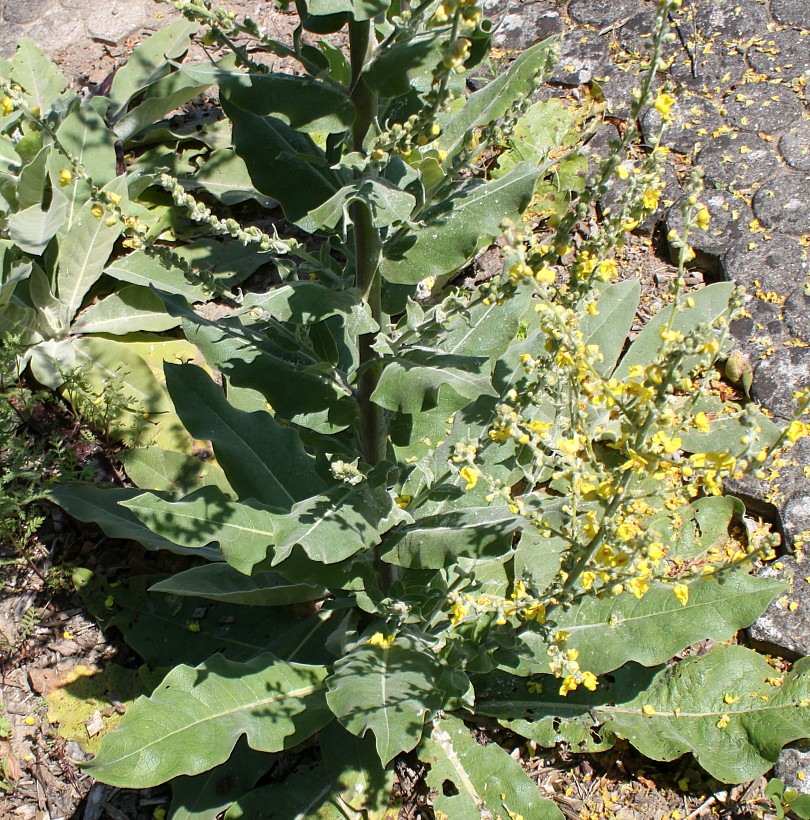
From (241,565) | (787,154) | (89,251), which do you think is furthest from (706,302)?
(89,251)

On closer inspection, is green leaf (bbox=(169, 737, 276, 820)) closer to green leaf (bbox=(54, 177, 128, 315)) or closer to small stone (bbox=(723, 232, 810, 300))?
green leaf (bbox=(54, 177, 128, 315))

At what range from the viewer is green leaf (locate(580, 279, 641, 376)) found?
12.1 ft

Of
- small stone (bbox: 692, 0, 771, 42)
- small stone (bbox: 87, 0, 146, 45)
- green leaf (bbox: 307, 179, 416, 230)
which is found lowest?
small stone (bbox: 692, 0, 771, 42)

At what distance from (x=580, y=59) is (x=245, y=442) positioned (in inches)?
147

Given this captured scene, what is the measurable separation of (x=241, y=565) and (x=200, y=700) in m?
0.63

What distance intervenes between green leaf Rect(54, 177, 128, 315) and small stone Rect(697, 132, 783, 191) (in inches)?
135

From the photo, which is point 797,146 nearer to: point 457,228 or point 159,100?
point 457,228

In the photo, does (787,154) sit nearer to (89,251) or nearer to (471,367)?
(471,367)

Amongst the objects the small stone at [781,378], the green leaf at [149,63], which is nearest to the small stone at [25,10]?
the green leaf at [149,63]

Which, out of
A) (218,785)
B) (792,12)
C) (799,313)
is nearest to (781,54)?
(792,12)

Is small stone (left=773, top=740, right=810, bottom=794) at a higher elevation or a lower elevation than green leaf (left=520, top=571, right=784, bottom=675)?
lower

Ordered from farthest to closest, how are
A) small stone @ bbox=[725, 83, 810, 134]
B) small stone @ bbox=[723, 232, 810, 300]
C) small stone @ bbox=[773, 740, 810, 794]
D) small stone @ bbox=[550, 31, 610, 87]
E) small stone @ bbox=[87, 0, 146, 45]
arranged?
small stone @ bbox=[87, 0, 146, 45] → small stone @ bbox=[550, 31, 610, 87] → small stone @ bbox=[725, 83, 810, 134] → small stone @ bbox=[723, 232, 810, 300] → small stone @ bbox=[773, 740, 810, 794]

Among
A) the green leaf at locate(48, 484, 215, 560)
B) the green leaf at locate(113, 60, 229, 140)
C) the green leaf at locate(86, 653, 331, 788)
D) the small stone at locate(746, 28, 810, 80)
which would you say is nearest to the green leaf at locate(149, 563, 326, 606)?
the green leaf at locate(48, 484, 215, 560)

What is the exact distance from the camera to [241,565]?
2.34 metres
